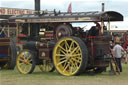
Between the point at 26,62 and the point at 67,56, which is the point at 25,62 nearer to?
the point at 26,62

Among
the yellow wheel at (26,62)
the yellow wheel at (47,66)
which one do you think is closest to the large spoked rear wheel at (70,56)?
the yellow wheel at (26,62)

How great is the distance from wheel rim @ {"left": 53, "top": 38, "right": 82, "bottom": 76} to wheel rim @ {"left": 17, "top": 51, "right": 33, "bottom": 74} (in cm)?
126

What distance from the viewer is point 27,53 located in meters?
13.0

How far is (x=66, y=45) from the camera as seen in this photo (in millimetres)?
11906

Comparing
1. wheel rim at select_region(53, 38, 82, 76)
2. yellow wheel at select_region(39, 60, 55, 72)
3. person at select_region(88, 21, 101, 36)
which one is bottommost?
yellow wheel at select_region(39, 60, 55, 72)

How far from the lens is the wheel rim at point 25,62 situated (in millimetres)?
12911

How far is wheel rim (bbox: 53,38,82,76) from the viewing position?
38.1ft

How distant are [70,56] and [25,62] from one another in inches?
79.5

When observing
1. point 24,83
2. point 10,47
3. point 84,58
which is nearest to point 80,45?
point 84,58

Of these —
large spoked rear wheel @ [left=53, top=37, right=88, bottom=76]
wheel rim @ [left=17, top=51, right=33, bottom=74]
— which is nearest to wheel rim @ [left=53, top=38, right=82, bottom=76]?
large spoked rear wheel @ [left=53, top=37, right=88, bottom=76]

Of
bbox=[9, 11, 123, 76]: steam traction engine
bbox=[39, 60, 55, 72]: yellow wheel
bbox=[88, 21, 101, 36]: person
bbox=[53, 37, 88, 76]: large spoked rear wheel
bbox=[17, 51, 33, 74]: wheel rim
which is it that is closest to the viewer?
bbox=[53, 37, 88, 76]: large spoked rear wheel

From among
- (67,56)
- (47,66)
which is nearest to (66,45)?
(67,56)

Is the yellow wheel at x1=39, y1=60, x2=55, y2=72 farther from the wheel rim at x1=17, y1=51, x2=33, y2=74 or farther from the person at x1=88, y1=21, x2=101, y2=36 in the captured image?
the person at x1=88, y1=21, x2=101, y2=36

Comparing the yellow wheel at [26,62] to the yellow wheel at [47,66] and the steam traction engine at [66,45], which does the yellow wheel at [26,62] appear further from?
the yellow wheel at [47,66]
